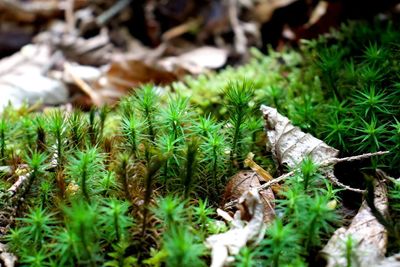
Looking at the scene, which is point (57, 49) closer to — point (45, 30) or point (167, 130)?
point (45, 30)

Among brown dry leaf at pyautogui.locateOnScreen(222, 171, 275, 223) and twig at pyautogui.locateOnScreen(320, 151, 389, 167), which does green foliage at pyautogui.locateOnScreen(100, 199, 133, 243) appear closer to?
brown dry leaf at pyautogui.locateOnScreen(222, 171, 275, 223)

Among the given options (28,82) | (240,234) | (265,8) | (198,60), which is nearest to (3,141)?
(240,234)

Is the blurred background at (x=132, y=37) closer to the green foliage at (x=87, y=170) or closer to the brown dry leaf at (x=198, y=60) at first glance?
the brown dry leaf at (x=198, y=60)

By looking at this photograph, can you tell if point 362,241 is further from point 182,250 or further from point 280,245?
point 182,250

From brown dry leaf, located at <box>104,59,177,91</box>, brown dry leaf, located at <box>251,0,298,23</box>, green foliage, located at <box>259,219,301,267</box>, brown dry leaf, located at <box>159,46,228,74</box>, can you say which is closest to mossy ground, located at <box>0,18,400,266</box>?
green foliage, located at <box>259,219,301,267</box>

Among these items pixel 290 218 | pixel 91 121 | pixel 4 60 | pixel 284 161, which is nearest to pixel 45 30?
pixel 4 60
